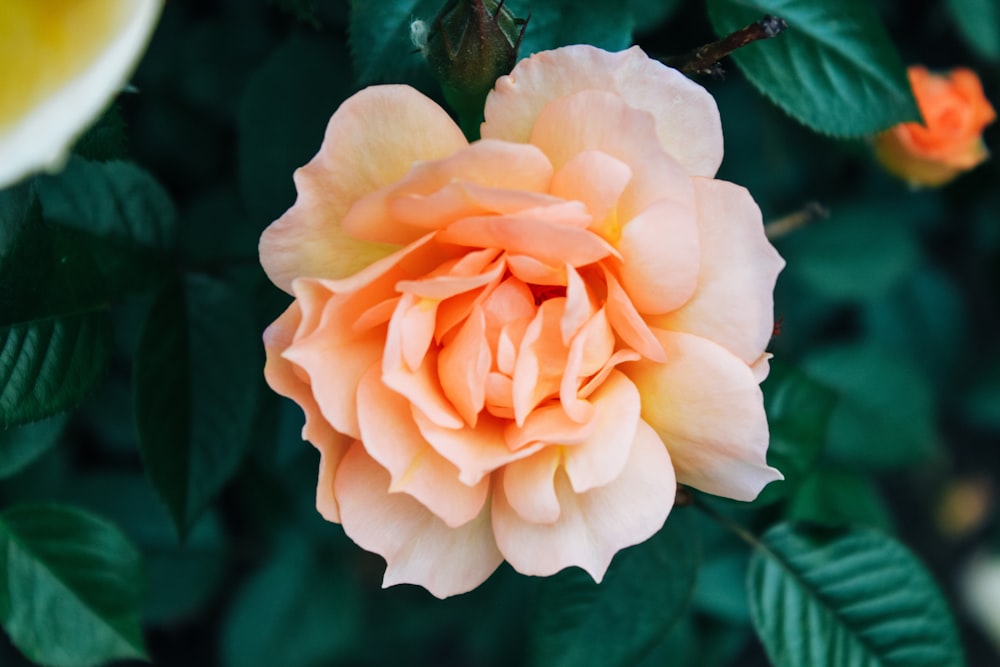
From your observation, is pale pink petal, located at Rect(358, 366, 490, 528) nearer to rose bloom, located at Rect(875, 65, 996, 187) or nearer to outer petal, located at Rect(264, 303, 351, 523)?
outer petal, located at Rect(264, 303, 351, 523)

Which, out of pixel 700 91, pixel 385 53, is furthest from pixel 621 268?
pixel 385 53

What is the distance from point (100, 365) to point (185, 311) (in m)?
0.11

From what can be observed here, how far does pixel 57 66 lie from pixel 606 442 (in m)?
0.31

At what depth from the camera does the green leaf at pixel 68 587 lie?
0.68m

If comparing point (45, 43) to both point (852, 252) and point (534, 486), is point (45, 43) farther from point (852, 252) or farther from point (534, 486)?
point (852, 252)

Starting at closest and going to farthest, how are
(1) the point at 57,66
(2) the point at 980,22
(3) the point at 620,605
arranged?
1. (1) the point at 57,66
2. (3) the point at 620,605
3. (2) the point at 980,22


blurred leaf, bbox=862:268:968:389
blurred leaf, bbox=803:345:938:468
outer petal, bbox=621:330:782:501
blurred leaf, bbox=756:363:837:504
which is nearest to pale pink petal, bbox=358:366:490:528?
outer petal, bbox=621:330:782:501

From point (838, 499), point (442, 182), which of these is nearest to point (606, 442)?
point (442, 182)

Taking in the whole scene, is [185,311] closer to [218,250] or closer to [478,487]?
[218,250]

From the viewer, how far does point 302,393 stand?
0.46 meters

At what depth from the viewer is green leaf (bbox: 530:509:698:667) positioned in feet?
2.24

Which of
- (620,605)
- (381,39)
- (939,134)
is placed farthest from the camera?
(939,134)

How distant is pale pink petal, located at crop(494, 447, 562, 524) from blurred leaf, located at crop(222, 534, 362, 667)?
794mm

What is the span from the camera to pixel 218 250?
3.13 ft
